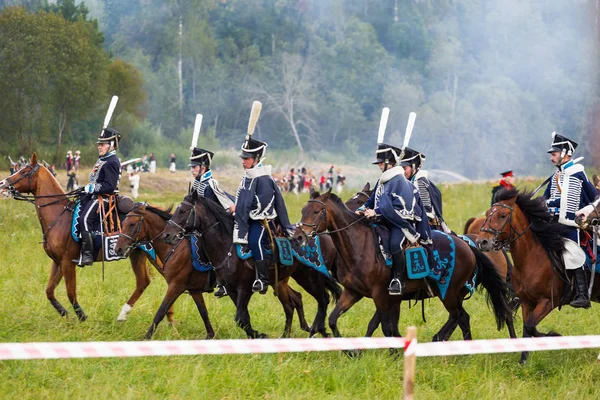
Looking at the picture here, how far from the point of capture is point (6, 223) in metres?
21.8

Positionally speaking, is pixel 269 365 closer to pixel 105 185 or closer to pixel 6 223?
pixel 105 185

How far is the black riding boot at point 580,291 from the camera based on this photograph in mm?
9953

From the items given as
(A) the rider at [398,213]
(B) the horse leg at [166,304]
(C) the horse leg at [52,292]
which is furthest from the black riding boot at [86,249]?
(A) the rider at [398,213]

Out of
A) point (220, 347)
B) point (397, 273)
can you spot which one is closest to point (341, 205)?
point (397, 273)

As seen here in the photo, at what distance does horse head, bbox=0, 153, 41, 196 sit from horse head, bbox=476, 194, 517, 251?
651 centimetres

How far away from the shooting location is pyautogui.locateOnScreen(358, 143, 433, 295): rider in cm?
1002

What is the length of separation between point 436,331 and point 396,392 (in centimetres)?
382

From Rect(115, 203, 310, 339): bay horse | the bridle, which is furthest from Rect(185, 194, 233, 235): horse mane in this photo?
the bridle

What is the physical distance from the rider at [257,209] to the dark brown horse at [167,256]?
809 mm

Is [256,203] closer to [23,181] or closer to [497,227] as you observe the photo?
[497,227]

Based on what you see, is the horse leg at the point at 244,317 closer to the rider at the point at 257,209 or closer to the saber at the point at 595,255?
the rider at the point at 257,209

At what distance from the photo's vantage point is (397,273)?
10.0m

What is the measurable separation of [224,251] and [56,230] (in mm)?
2877

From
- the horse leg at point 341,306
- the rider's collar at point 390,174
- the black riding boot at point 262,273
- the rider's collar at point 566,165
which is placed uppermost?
the rider's collar at point 566,165
